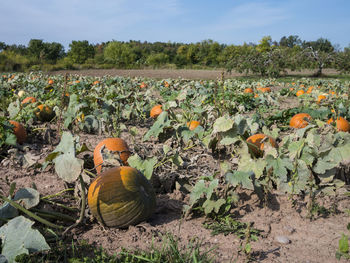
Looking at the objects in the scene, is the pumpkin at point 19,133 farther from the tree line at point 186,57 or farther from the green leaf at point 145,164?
the tree line at point 186,57

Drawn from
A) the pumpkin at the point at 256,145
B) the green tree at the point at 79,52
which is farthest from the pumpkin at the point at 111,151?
the green tree at the point at 79,52

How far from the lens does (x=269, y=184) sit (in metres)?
2.46

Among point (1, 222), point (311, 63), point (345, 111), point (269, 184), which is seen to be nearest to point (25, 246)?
point (1, 222)

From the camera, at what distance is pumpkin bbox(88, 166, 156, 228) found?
209 cm

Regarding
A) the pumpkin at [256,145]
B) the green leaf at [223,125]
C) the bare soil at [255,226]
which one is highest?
the green leaf at [223,125]

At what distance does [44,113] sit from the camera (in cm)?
504

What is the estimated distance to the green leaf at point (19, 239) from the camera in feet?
5.45

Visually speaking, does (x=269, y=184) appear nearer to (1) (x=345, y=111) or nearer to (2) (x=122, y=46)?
(1) (x=345, y=111)

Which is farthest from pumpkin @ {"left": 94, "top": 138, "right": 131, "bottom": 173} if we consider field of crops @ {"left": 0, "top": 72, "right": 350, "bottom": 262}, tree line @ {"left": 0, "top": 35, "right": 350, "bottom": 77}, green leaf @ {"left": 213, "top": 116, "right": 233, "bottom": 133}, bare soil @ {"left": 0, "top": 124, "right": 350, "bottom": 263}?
tree line @ {"left": 0, "top": 35, "right": 350, "bottom": 77}

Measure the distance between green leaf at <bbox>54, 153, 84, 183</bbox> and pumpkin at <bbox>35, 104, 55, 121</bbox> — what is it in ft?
11.6

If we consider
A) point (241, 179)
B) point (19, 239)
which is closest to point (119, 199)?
point (19, 239)

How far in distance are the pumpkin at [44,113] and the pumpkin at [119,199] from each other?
10.6 ft

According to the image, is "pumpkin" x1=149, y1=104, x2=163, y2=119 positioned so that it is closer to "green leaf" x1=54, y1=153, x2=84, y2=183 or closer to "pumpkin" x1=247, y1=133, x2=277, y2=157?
"pumpkin" x1=247, y1=133, x2=277, y2=157

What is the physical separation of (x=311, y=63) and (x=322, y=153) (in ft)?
73.5
